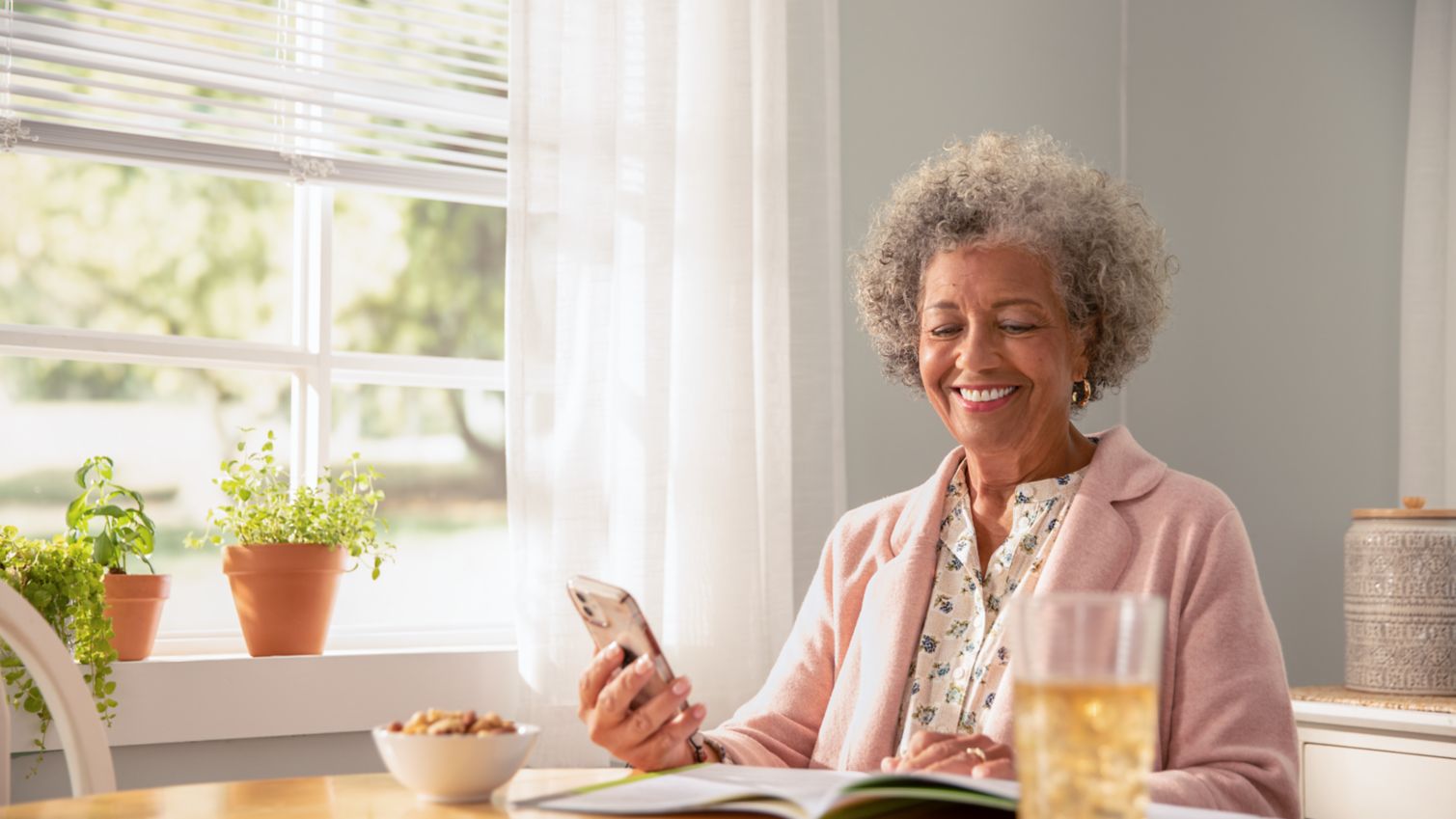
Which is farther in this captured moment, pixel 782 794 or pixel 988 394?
pixel 988 394

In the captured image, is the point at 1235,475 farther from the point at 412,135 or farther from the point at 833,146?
the point at 412,135

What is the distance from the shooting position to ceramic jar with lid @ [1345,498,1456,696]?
2500 mm

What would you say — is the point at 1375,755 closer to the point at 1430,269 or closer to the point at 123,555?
the point at 1430,269

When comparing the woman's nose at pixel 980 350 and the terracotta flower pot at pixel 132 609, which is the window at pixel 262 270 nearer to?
the terracotta flower pot at pixel 132 609

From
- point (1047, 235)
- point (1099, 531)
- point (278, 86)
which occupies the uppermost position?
point (278, 86)

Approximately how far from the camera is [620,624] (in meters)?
1.32

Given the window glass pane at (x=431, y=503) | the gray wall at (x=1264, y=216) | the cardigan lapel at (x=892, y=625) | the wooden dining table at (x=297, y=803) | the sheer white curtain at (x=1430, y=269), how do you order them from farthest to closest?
1. the gray wall at (x=1264, y=216)
2. the sheer white curtain at (x=1430, y=269)
3. the window glass pane at (x=431, y=503)
4. the cardigan lapel at (x=892, y=625)
5. the wooden dining table at (x=297, y=803)

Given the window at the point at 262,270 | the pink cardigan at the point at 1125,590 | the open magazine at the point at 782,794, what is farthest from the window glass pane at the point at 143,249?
the open magazine at the point at 782,794

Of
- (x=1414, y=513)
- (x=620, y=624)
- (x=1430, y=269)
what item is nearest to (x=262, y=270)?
(x=620, y=624)

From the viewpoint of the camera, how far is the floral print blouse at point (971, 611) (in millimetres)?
1673

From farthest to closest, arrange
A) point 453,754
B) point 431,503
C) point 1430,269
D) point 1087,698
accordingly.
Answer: point 1430,269 → point 431,503 → point 453,754 → point 1087,698

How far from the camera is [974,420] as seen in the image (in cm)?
180

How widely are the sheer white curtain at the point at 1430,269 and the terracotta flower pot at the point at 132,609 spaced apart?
2591 mm

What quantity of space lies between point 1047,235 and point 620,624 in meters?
0.82
